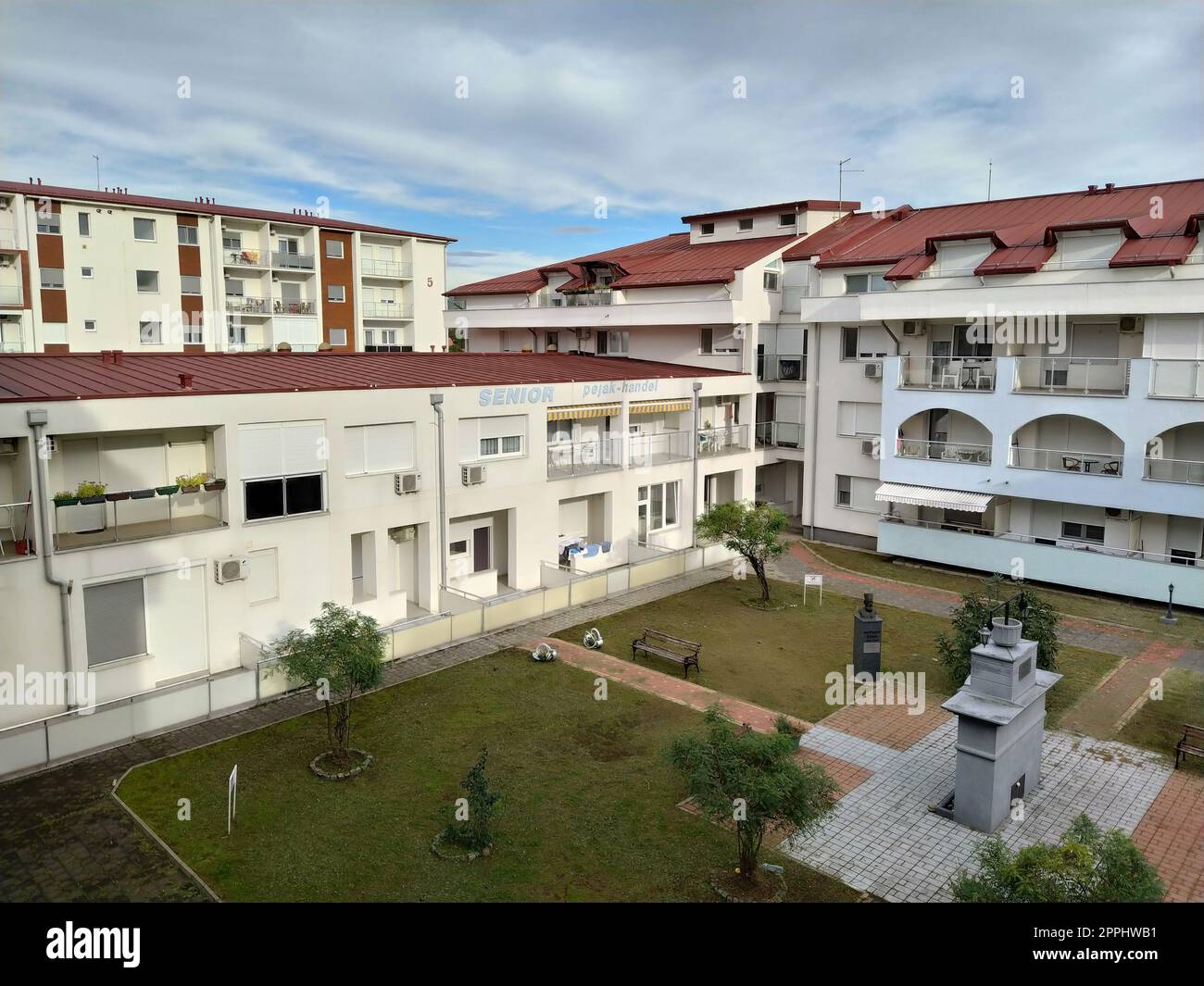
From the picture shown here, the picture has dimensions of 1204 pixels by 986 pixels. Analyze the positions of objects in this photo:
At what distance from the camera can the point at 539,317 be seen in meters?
40.2

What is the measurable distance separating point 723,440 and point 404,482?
15344mm

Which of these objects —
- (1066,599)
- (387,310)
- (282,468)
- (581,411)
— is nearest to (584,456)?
(581,411)

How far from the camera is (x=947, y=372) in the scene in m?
28.7

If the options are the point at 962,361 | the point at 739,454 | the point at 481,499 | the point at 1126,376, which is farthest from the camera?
the point at 739,454

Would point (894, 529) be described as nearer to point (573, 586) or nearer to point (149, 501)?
point (573, 586)

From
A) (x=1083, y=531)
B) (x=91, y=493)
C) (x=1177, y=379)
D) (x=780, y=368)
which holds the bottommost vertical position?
(x=1083, y=531)

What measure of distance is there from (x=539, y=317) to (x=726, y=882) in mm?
31794

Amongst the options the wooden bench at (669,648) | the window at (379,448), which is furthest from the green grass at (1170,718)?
the window at (379,448)

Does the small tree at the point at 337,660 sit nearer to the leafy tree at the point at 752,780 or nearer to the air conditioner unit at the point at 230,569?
the air conditioner unit at the point at 230,569

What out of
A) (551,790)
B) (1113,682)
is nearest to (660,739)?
(551,790)

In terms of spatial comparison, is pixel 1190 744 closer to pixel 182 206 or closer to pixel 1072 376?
pixel 1072 376

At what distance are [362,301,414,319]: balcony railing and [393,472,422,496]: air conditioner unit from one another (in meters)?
34.7

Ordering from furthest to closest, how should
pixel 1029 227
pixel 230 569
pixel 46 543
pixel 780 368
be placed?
1. pixel 780 368
2. pixel 1029 227
3. pixel 230 569
4. pixel 46 543

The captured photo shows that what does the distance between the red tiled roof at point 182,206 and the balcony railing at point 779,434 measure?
2918 centimetres
